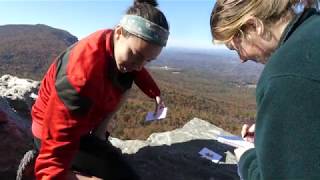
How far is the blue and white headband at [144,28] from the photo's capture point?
11.7 feet

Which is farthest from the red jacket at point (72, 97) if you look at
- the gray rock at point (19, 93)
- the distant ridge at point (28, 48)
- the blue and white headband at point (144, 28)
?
the distant ridge at point (28, 48)

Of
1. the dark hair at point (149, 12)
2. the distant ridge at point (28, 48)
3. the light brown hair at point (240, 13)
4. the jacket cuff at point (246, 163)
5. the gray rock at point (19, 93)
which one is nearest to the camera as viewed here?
the light brown hair at point (240, 13)

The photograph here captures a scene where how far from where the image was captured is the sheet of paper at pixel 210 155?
5.73 m

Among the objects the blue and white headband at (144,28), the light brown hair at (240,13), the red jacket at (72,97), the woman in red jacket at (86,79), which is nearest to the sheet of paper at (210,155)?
the woman in red jacket at (86,79)

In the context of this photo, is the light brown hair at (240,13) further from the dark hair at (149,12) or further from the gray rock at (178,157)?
the gray rock at (178,157)

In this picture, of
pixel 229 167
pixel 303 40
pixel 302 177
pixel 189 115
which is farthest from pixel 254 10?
pixel 189 115

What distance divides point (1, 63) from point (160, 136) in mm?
61955

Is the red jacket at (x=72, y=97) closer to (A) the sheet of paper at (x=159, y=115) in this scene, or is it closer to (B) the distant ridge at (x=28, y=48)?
(A) the sheet of paper at (x=159, y=115)

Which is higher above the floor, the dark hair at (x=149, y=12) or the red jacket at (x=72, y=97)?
the dark hair at (x=149, y=12)

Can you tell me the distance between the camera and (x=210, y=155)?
5.85 m

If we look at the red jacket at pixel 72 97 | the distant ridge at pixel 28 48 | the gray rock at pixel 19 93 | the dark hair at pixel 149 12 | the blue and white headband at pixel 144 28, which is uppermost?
the dark hair at pixel 149 12

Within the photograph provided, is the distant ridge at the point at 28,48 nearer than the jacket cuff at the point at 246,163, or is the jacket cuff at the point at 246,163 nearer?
the jacket cuff at the point at 246,163

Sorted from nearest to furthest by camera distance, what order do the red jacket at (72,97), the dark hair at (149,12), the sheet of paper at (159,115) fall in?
the red jacket at (72,97) → the dark hair at (149,12) → the sheet of paper at (159,115)

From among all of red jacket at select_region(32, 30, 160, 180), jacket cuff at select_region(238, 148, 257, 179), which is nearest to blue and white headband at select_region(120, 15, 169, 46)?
red jacket at select_region(32, 30, 160, 180)
